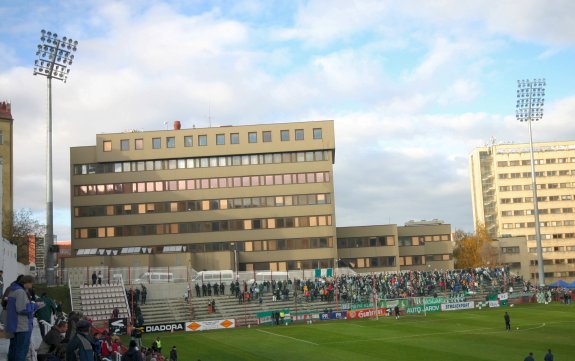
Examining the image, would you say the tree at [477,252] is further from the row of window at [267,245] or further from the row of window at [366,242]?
the row of window at [267,245]

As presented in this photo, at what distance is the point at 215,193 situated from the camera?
10294 centimetres

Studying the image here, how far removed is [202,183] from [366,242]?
27.4 meters

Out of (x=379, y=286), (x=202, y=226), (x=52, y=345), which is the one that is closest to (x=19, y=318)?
(x=52, y=345)

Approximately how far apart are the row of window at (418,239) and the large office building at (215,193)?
1789cm

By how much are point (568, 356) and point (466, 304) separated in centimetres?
3859

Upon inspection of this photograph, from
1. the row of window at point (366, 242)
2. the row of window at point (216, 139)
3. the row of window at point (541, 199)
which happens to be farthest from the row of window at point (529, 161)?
the row of window at point (216, 139)

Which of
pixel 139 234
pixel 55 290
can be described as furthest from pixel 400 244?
pixel 55 290

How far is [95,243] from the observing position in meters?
104

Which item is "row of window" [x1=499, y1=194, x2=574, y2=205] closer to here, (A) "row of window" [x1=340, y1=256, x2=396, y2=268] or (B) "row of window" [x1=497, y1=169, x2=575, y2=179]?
(B) "row of window" [x1=497, y1=169, x2=575, y2=179]

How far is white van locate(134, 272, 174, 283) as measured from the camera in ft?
249

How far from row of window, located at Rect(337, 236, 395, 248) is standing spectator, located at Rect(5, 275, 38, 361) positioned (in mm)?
95859

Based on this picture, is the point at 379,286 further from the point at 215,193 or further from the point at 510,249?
the point at 510,249

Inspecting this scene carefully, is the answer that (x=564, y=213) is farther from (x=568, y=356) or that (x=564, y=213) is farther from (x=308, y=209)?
(x=568, y=356)

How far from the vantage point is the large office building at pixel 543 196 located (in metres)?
171
